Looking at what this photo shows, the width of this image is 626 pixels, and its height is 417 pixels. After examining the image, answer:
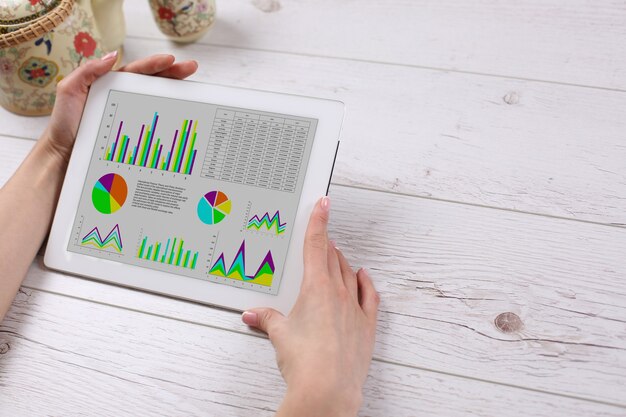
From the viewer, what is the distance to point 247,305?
698 mm

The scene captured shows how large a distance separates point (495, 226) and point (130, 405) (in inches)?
18.7

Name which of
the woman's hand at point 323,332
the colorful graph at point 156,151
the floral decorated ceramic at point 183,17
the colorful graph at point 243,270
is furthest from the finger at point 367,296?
the floral decorated ceramic at point 183,17

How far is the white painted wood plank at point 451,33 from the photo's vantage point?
867 millimetres

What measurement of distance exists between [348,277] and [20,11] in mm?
495

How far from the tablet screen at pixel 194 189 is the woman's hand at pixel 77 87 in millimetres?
37

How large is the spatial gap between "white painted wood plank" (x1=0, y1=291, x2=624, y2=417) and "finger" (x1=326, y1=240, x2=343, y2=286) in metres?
0.11

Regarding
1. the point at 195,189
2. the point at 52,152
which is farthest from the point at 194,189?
the point at 52,152

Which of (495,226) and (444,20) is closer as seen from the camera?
(495,226)

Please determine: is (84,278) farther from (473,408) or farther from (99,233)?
(473,408)

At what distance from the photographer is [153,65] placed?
77cm

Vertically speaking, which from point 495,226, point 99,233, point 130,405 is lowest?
point 130,405

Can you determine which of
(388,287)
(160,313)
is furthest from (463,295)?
(160,313)

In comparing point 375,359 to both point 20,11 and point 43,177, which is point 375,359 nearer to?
point 43,177

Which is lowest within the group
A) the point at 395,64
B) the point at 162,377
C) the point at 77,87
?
the point at 162,377
